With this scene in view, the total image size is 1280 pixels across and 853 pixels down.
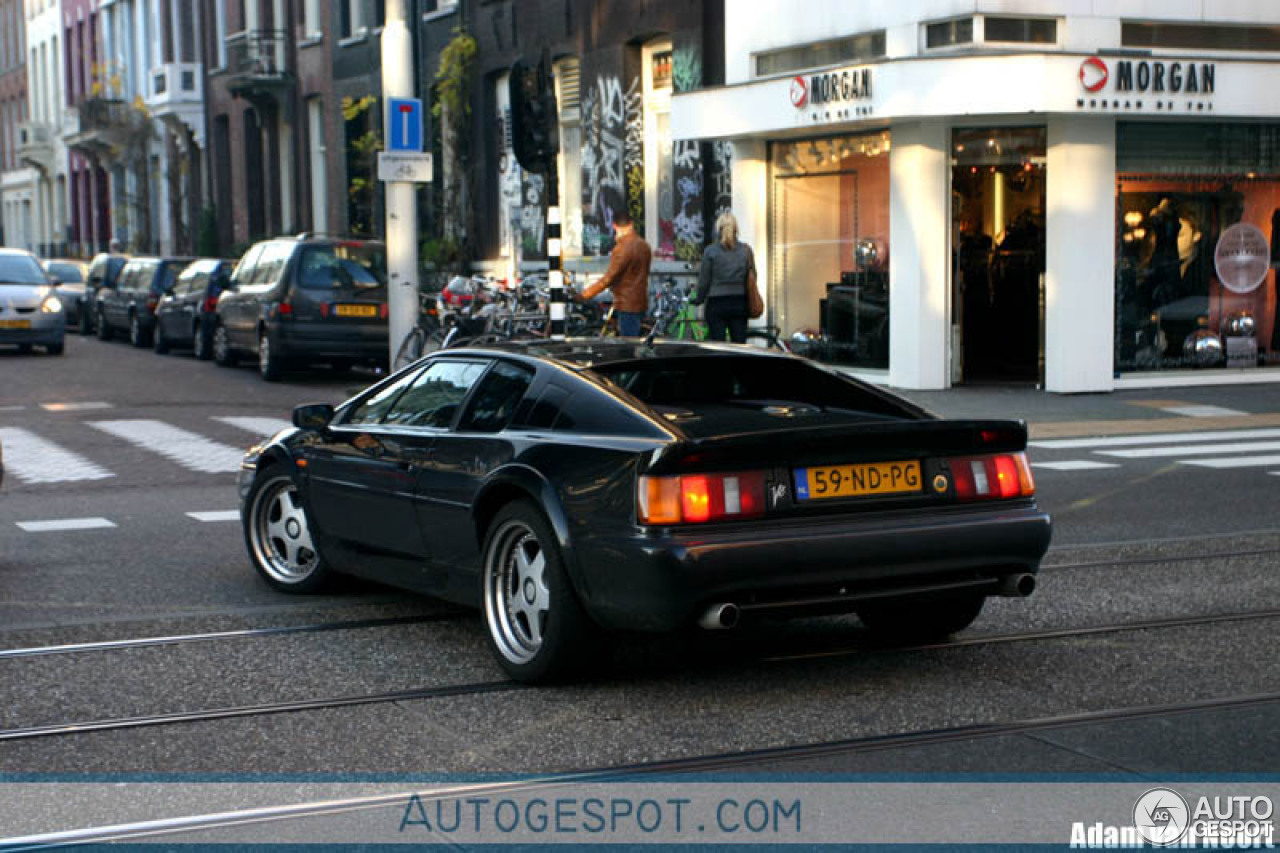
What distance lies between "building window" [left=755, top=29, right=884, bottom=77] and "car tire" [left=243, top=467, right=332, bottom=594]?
1251cm

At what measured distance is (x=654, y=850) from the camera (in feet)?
15.1

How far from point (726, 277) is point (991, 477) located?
11124 millimetres

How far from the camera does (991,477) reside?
6551 mm

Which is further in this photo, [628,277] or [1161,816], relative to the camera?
[628,277]

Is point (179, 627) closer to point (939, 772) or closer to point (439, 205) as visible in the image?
point (939, 772)

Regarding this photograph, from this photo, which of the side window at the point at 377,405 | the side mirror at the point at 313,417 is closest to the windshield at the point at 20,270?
the side mirror at the point at 313,417

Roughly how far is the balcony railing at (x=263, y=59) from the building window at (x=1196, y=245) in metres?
23.3

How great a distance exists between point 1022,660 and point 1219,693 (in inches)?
32.6

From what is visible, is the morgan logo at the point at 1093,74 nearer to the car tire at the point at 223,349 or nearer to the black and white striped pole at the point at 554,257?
the black and white striped pole at the point at 554,257

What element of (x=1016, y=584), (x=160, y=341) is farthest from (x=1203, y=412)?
(x=160, y=341)

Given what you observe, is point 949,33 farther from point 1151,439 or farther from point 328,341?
point 328,341

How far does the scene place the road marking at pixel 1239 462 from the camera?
13477mm

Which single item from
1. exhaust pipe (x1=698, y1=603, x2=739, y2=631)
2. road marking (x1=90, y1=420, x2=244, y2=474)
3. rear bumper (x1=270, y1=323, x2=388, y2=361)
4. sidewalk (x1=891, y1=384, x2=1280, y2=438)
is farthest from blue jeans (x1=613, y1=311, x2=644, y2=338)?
exhaust pipe (x1=698, y1=603, x2=739, y2=631)

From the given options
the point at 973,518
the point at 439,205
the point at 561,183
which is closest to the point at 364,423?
the point at 973,518
